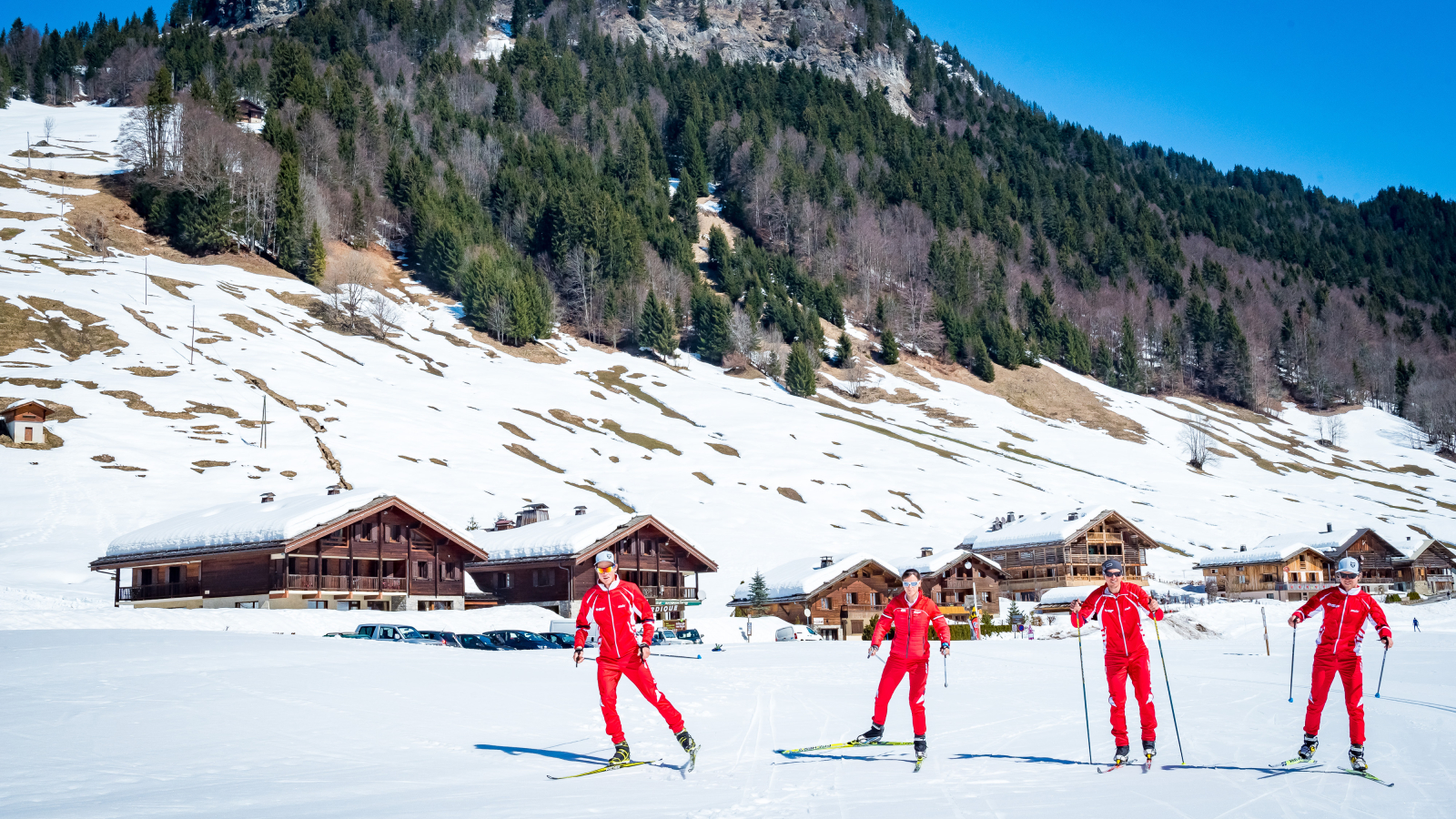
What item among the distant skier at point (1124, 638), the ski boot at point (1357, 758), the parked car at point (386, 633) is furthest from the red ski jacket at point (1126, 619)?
the parked car at point (386, 633)

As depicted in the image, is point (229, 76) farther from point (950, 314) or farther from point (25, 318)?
point (950, 314)

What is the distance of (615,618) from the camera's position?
11.0m

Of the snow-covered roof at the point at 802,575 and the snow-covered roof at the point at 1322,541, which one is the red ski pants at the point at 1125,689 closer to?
the snow-covered roof at the point at 802,575

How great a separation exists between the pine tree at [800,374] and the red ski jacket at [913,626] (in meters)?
107

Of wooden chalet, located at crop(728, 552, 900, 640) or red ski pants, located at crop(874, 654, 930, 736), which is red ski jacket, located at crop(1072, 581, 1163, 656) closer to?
red ski pants, located at crop(874, 654, 930, 736)

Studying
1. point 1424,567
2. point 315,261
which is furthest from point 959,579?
point 315,261

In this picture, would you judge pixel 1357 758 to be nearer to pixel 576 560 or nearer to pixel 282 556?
pixel 282 556

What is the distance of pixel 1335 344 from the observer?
183125 millimetres

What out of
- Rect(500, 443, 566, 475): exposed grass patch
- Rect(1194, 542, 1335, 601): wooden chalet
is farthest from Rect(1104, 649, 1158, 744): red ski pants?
Rect(1194, 542, 1335, 601): wooden chalet

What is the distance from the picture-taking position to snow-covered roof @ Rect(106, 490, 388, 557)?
4038 cm

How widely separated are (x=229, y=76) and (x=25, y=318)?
9118 cm

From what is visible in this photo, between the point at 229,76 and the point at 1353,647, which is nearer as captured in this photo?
the point at 1353,647

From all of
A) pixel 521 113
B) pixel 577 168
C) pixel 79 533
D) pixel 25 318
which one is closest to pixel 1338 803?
pixel 79 533

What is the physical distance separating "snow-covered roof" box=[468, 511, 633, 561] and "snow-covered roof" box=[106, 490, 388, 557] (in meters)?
8.51
